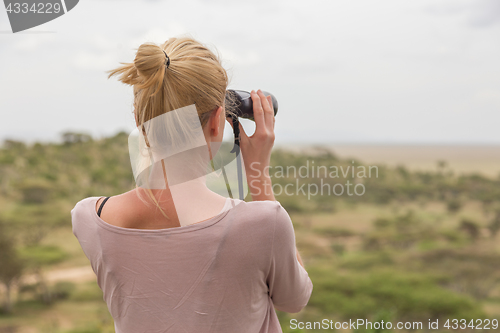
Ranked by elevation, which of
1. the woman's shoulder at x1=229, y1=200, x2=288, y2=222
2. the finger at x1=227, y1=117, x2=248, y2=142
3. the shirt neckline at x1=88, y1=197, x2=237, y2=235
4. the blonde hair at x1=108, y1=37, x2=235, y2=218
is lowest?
the shirt neckline at x1=88, y1=197, x2=237, y2=235

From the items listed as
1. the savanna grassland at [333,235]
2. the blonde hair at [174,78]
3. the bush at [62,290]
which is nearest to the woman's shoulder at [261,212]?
the blonde hair at [174,78]

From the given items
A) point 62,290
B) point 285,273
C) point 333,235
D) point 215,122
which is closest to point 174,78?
point 215,122

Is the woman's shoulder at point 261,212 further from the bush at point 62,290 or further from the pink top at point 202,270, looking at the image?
the bush at point 62,290

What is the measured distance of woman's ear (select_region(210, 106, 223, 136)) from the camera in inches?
23.1

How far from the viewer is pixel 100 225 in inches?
22.4

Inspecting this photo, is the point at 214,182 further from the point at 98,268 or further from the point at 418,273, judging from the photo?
the point at 418,273

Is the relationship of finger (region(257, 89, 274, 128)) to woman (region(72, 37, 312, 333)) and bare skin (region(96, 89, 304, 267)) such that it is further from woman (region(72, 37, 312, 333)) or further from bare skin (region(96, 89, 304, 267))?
woman (region(72, 37, 312, 333))

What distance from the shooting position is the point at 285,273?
55cm

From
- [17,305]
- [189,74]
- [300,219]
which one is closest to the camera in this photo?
[189,74]

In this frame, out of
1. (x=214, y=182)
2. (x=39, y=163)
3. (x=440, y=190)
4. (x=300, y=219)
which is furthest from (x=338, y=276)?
(x=214, y=182)

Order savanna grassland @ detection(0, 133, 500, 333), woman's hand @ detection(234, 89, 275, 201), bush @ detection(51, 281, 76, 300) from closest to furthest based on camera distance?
1. woman's hand @ detection(234, 89, 275, 201)
2. savanna grassland @ detection(0, 133, 500, 333)
3. bush @ detection(51, 281, 76, 300)

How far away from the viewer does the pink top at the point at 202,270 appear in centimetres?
52

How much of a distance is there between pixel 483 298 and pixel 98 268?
12.6 meters

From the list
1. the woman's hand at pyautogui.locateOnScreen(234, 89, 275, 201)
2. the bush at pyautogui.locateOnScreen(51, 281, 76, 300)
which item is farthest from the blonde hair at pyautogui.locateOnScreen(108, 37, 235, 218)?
the bush at pyautogui.locateOnScreen(51, 281, 76, 300)
